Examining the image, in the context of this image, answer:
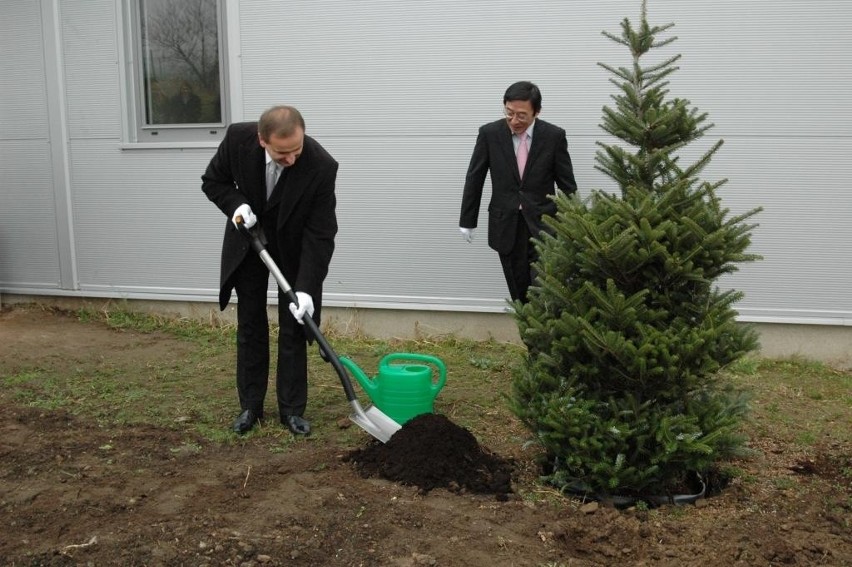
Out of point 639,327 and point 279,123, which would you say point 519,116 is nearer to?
point 279,123

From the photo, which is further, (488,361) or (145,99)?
(145,99)

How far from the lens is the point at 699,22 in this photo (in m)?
7.04

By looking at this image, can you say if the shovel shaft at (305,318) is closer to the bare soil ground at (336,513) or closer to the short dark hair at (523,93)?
the bare soil ground at (336,513)

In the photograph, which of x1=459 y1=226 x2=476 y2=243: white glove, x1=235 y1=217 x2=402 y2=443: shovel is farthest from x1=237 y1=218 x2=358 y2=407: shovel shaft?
x1=459 y1=226 x2=476 y2=243: white glove

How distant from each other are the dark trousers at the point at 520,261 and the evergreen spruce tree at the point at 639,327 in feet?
5.88

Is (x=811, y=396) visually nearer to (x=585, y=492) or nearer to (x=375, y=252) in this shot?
(x=585, y=492)

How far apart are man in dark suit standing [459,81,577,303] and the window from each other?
280cm

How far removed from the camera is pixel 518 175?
6488mm

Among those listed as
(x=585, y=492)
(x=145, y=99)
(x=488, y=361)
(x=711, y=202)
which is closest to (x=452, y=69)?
(x=488, y=361)

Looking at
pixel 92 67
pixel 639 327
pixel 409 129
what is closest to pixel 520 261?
pixel 409 129

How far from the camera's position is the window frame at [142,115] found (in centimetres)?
827

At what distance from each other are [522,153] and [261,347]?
7.33 ft

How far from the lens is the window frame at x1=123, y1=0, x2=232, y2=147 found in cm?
827

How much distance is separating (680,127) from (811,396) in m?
2.82
